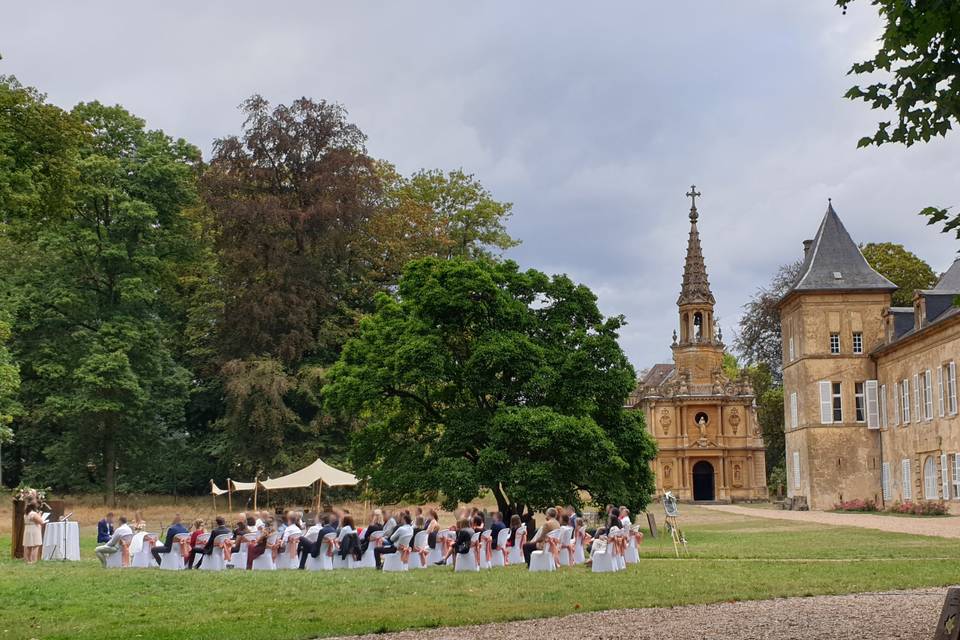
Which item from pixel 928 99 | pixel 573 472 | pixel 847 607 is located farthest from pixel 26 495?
pixel 928 99

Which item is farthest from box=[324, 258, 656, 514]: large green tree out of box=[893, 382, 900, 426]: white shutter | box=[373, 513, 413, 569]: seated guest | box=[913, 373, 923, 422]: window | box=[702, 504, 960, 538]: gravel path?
box=[893, 382, 900, 426]: white shutter

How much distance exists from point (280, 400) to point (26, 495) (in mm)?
17635

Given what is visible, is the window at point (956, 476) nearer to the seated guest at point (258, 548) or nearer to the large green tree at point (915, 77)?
the seated guest at point (258, 548)

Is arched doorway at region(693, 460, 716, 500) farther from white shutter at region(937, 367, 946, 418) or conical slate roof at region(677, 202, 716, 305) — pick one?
white shutter at region(937, 367, 946, 418)

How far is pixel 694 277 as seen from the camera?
7250 cm

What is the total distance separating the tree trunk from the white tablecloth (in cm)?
2037

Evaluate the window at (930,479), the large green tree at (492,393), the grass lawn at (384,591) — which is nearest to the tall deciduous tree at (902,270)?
the window at (930,479)

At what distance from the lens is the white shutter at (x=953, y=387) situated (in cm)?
3897

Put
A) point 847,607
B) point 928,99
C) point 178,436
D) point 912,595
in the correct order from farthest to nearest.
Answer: point 178,436 < point 912,595 < point 847,607 < point 928,99

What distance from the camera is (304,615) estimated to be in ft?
42.4

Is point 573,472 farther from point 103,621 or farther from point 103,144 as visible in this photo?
point 103,144

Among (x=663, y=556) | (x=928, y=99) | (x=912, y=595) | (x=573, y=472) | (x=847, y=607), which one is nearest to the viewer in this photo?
(x=928, y=99)

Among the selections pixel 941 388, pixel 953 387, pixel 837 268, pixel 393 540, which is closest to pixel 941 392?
pixel 941 388

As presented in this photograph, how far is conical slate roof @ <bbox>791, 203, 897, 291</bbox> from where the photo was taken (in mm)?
47375
